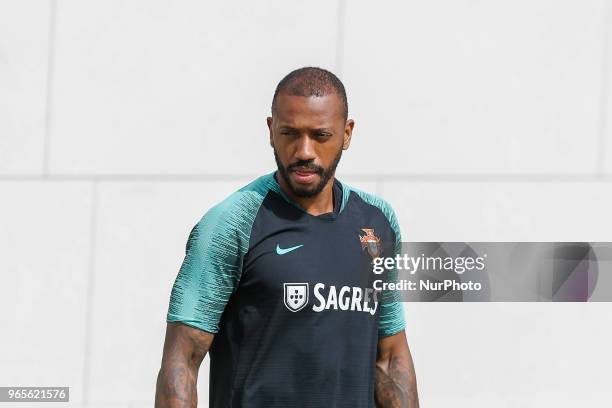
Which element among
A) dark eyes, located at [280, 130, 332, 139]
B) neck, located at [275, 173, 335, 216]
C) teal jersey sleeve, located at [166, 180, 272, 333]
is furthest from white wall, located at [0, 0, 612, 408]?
teal jersey sleeve, located at [166, 180, 272, 333]

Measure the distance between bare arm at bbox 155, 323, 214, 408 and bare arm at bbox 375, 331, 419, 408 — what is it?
1.74 ft

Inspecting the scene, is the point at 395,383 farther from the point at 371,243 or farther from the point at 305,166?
the point at 305,166

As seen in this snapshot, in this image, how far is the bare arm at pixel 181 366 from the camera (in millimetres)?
2705

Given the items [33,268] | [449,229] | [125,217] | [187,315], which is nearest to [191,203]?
[125,217]

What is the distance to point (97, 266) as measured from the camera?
4.33 meters

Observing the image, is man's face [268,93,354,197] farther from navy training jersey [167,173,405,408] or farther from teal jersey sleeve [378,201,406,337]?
teal jersey sleeve [378,201,406,337]

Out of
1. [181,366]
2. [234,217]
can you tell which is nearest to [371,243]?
[234,217]

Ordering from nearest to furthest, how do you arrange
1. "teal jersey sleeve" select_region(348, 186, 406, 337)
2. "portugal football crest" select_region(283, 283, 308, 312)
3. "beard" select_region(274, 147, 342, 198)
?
"portugal football crest" select_region(283, 283, 308, 312) → "beard" select_region(274, 147, 342, 198) → "teal jersey sleeve" select_region(348, 186, 406, 337)

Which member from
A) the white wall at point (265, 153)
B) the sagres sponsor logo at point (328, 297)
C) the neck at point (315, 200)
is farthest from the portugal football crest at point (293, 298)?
the white wall at point (265, 153)

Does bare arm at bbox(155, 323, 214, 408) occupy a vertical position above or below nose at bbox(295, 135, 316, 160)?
below

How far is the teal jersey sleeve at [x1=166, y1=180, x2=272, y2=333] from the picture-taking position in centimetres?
271

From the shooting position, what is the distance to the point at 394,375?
3.04 m

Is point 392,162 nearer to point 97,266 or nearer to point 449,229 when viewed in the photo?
point 449,229

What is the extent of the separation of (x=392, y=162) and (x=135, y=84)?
1.04 m
